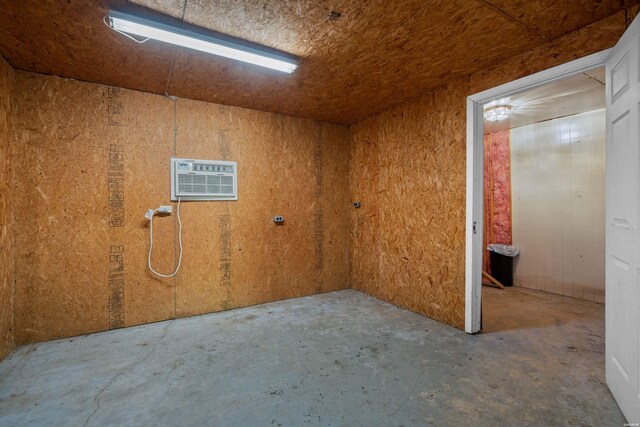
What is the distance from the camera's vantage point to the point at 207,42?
2.04 m

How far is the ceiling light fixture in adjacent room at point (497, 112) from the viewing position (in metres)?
3.73

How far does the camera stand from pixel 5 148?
7.63 feet

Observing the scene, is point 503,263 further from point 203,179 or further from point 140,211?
point 140,211

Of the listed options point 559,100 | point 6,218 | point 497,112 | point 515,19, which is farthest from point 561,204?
point 6,218

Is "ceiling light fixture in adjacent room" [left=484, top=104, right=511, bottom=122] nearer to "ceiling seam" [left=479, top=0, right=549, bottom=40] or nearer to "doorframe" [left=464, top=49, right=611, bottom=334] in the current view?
"doorframe" [left=464, top=49, right=611, bottom=334]

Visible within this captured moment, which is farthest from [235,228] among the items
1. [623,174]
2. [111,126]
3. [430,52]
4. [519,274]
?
[519,274]

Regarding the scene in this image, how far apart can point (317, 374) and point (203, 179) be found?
89.6 inches

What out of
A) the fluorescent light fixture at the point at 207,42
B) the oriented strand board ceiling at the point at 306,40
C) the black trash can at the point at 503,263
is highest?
the oriented strand board ceiling at the point at 306,40

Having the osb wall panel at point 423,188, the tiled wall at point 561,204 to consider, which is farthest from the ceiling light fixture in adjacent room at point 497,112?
the osb wall panel at point 423,188

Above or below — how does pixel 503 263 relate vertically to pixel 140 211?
below

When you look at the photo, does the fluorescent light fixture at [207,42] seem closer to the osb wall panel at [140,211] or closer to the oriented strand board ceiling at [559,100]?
the osb wall panel at [140,211]

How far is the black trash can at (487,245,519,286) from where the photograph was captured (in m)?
4.49

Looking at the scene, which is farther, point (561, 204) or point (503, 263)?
point (503, 263)

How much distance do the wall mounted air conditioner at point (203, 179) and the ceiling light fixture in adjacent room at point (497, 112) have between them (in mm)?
3310
